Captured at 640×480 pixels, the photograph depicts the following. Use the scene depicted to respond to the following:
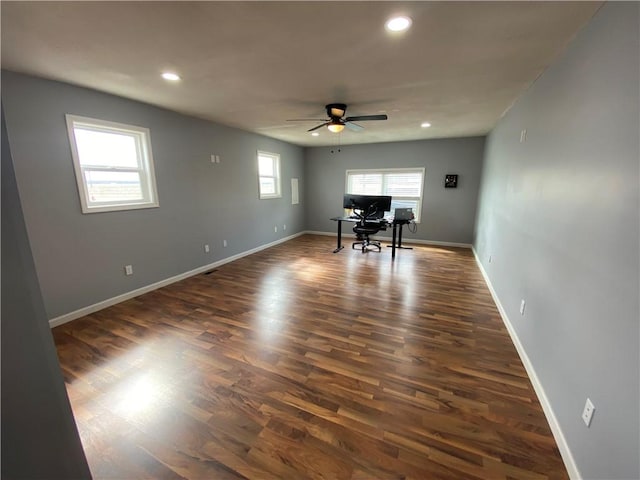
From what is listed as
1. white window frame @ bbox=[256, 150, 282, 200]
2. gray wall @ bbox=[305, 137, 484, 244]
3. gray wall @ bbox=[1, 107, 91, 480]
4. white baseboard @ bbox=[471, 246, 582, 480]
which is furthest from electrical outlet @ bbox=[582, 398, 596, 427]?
white window frame @ bbox=[256, 150, 282, 200]

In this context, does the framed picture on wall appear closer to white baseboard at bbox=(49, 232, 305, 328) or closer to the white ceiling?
the white ceiling

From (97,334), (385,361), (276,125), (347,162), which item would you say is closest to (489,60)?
(385,361)

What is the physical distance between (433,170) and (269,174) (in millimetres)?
3755

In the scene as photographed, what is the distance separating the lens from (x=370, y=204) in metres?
5.30

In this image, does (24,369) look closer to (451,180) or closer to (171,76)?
(171,76)

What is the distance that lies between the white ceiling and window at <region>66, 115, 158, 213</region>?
44cm

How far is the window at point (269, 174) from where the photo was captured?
5766 mm

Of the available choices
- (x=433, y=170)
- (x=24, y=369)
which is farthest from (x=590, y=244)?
(x=433, y=170)

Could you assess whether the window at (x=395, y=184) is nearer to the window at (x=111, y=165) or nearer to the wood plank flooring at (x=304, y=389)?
the wood plank flooring at (x=304, y=389)

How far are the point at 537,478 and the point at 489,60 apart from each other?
2.76 metres

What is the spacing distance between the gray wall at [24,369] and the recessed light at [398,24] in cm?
189

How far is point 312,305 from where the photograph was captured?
123 inches

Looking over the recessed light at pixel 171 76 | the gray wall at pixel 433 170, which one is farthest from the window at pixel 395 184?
the recessed light at pixel 171 76

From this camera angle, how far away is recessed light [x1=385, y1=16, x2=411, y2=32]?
5.20 feet
